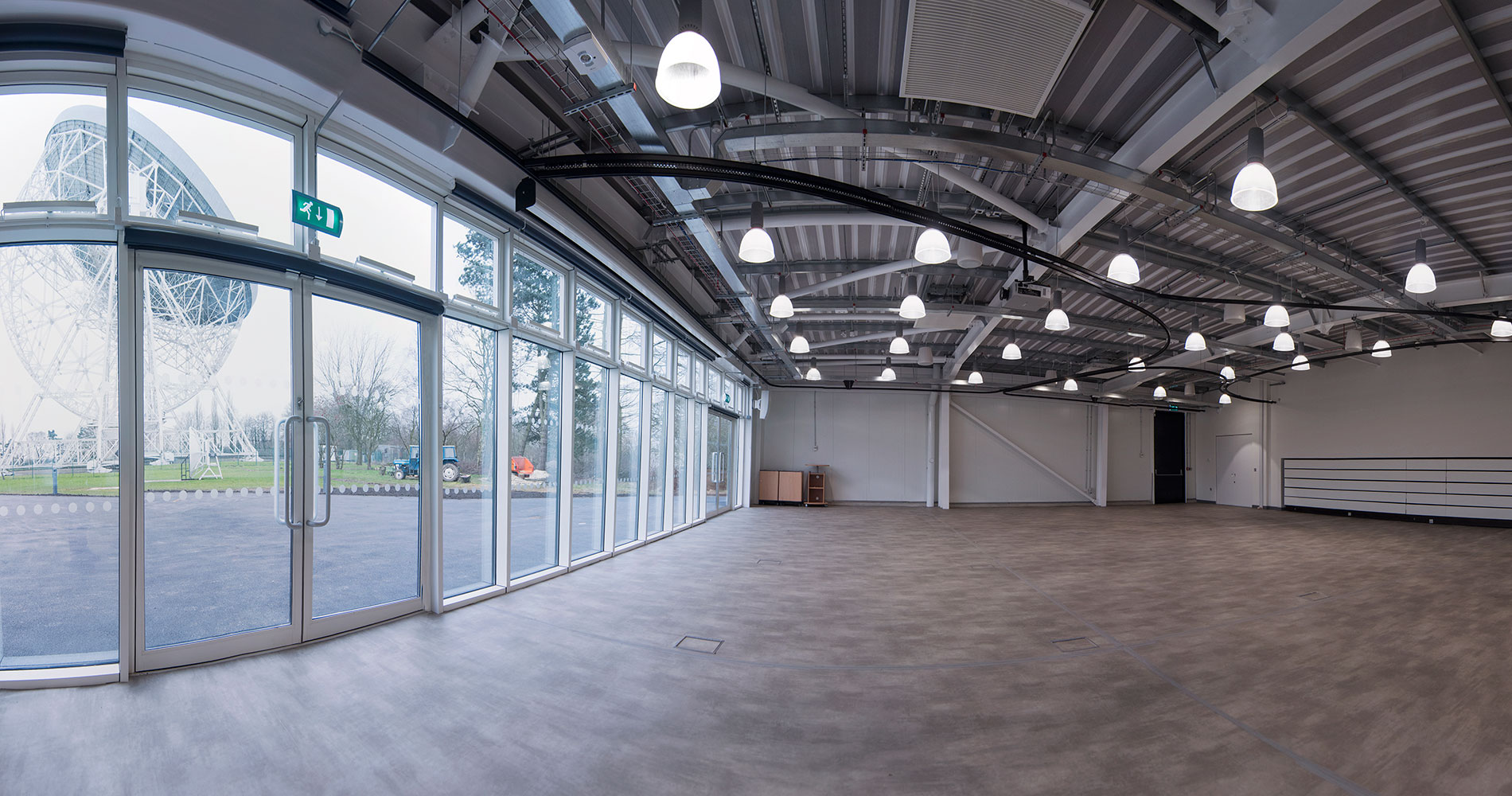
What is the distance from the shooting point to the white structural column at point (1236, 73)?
3631 millimetres

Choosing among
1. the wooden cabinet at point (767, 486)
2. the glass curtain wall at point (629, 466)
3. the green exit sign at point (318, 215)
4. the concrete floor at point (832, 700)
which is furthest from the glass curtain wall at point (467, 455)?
the wooden cabinet at point (767, 486)

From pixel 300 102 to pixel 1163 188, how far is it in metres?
7.37

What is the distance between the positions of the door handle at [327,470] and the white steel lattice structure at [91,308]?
2.51ft

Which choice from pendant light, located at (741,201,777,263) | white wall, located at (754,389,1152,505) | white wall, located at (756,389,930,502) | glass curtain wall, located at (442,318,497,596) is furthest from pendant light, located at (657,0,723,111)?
white wall, located at (756,389,930,502)

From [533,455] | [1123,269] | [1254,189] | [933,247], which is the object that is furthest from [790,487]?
[1254,189]

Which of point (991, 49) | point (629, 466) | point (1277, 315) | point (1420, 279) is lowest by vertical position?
point (629, 466)

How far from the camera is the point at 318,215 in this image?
176 inches

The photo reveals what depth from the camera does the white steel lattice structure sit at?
3.72m

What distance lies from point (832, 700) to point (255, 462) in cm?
456

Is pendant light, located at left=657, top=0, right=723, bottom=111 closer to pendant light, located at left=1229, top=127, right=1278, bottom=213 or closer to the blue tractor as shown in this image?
pendant light, located at left=1229, top=127, right=1278, bottom=213

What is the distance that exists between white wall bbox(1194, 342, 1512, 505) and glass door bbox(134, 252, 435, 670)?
24.5 meters

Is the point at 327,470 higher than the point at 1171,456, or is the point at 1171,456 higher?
the point at 327,470

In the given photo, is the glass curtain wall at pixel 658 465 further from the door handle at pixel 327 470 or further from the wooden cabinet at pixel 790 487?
the wooden cabinet at pixel 790 487

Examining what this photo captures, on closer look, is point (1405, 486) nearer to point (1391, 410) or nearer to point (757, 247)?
point (1391, 410)
